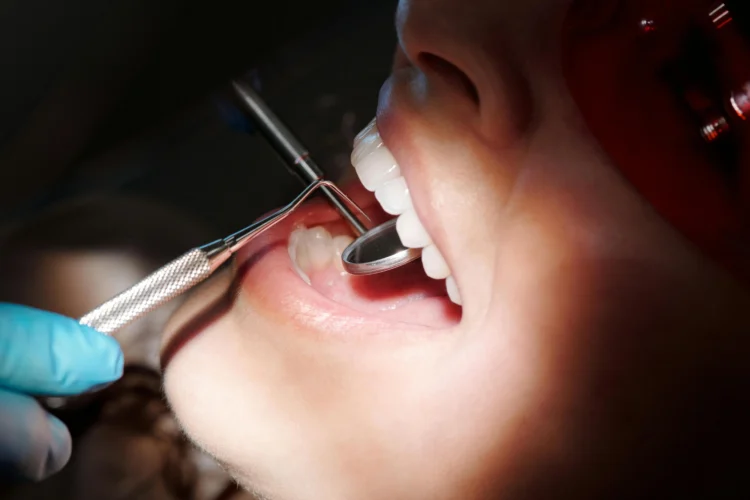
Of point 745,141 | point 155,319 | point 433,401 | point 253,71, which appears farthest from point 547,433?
point 253,71

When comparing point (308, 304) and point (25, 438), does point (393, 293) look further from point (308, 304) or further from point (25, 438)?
point (25, 438)

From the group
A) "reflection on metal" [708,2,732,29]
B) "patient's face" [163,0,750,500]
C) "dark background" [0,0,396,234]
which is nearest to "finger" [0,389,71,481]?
"patient's face" [163,0,750,500]

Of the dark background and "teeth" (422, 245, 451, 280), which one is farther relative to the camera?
the dark background

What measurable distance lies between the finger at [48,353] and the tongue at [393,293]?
0.23 m

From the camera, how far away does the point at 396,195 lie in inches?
23.3

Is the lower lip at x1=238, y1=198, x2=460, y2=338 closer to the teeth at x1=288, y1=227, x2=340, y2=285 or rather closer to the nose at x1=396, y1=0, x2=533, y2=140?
the teeth at x1=288, y1=227, x2=340, y2=285

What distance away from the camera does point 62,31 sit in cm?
92

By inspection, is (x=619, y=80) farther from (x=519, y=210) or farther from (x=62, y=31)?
(x=62, y=31)

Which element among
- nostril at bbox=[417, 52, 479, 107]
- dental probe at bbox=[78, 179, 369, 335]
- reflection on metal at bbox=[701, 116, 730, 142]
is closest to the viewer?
reflection on metal at bbox=[701, 116, 730, 142]

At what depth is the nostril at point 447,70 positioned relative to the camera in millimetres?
516

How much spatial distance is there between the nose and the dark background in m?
0.55

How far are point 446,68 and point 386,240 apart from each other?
22 cm

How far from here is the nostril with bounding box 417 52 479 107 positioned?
0.52 meters

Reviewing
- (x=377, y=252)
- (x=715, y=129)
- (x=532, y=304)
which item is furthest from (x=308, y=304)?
(x=715, y=129)
